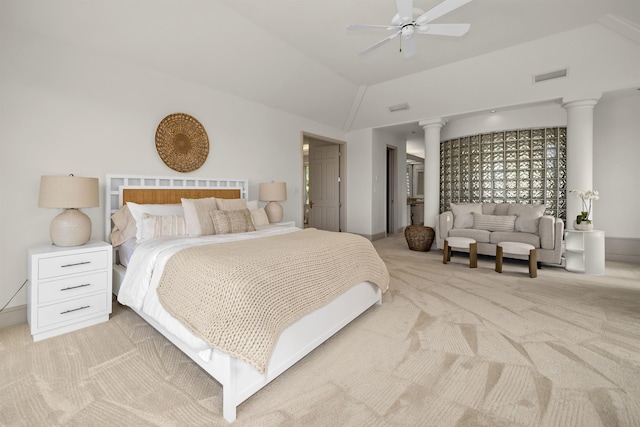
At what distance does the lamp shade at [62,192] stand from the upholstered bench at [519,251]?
5.05 meters

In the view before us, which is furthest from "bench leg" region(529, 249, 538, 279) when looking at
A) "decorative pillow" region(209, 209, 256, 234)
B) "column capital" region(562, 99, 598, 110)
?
"decorative pillow" region(209, 209, 256, 234)

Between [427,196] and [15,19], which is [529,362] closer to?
[427,196]

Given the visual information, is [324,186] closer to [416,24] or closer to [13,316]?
[416,24]

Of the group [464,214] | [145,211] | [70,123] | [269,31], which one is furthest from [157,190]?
[464,214]

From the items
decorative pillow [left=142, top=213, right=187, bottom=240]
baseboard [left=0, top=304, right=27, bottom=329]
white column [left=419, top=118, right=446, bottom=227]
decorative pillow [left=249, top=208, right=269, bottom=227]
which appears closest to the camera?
baseboard [left=0, top=304, right=27, bottom=329]

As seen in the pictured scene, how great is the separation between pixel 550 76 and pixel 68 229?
6.31 meters

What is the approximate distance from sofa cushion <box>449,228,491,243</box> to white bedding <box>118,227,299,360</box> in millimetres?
4066

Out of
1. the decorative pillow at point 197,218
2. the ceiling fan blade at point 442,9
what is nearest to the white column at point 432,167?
the ceiling fan blade at point 442,9

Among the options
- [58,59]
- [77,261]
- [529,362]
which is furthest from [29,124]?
[529,362]

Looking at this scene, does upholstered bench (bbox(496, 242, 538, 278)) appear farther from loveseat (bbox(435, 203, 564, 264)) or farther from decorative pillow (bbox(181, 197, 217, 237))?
decorative pillow (bbox(181, 197, 217, 237))

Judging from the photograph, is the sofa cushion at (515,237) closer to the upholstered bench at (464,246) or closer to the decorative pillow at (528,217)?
the decorative pillow at (528,217)

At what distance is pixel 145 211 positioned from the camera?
3045 millimetres

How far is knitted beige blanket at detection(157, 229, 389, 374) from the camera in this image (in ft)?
4.93

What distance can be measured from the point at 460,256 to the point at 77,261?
560 centimetres
